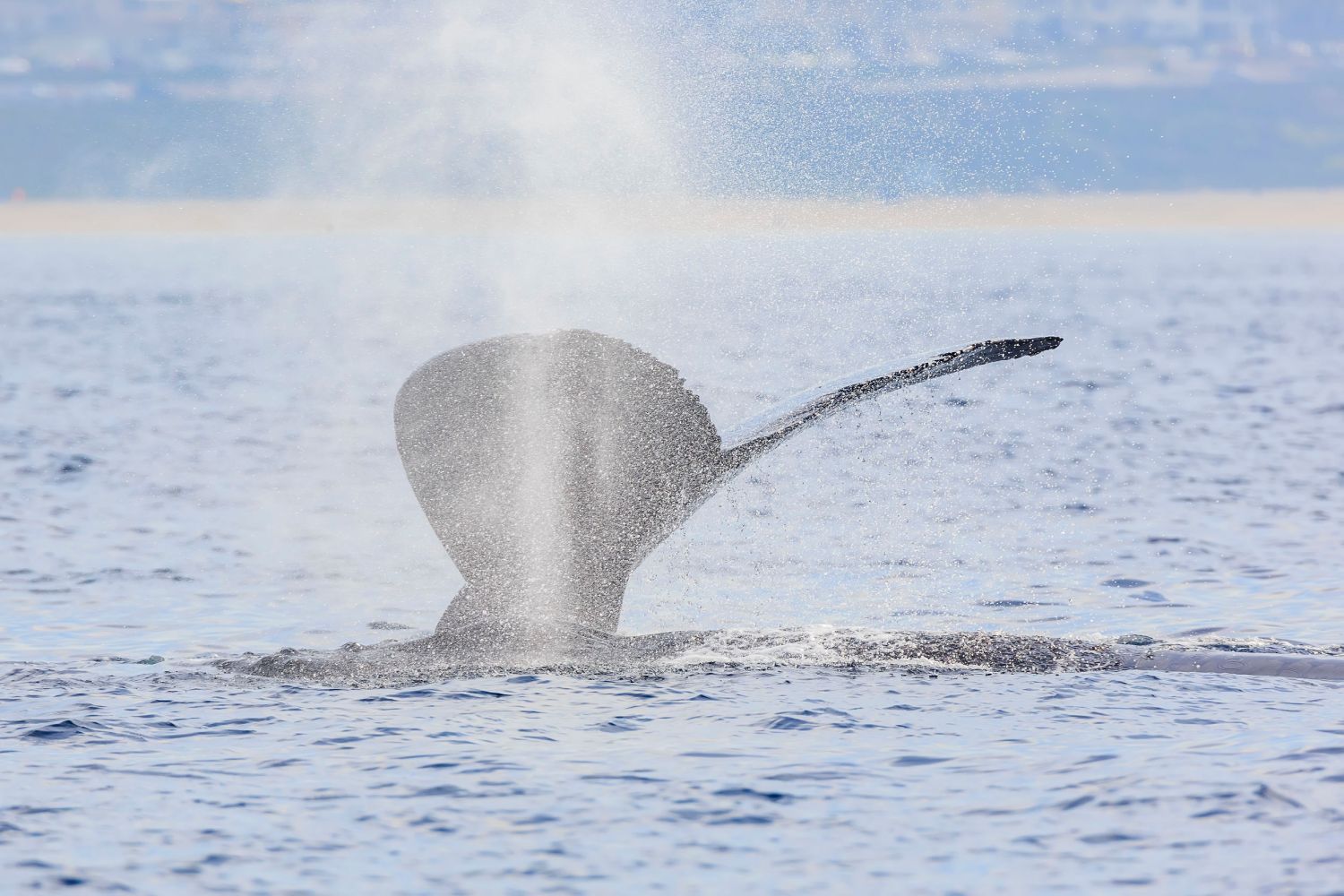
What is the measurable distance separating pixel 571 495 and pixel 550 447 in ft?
1.24

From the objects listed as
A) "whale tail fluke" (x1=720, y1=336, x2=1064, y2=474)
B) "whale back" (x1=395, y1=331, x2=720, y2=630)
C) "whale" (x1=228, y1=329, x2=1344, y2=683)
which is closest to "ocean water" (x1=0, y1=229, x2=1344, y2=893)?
"whale" (x1=228, y1=329, x2=1344, y2=683)

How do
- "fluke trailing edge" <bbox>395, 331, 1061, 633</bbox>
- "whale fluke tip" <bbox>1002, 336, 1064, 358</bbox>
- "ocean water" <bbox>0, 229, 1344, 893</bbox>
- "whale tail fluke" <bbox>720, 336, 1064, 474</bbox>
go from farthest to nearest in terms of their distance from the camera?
"fluke trailing edge" <bbox>395, 331, 1061, 633</bbox> < "whale tail fluke" <bbox>720, 336, 1064, 474</bbox> < "whale fluke tip" <bbox>1002, 336, 1064, 358</bbox> < "ocean water" <bbox>0, 229, 1344, 893</bbox>

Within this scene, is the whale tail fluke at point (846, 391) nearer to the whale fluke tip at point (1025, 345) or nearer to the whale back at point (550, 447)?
the whale fluke tip at point (1025, 345)

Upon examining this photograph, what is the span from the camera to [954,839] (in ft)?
25.0

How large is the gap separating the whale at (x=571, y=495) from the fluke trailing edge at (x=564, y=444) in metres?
0.01

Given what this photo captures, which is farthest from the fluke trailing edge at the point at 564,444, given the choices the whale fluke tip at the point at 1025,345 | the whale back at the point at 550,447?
the whale fluke tip at the point at 1025,345

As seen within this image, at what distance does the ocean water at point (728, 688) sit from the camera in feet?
24.8

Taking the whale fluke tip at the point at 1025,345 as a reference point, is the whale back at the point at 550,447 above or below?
below

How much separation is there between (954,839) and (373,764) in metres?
3.05

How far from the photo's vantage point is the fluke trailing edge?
33.1ft

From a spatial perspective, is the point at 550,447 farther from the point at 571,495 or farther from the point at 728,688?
the point at 728,688

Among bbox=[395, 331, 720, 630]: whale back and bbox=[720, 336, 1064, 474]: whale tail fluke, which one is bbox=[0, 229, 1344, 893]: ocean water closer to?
bbox=[395, 331, 720, 630]: whale back

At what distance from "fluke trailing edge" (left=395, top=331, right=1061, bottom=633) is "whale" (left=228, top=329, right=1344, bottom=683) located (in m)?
0.01

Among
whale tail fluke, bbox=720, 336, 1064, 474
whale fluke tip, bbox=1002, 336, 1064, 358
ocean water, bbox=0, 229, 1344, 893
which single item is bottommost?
ocean water, bbox=0, 229, 1344, 893
